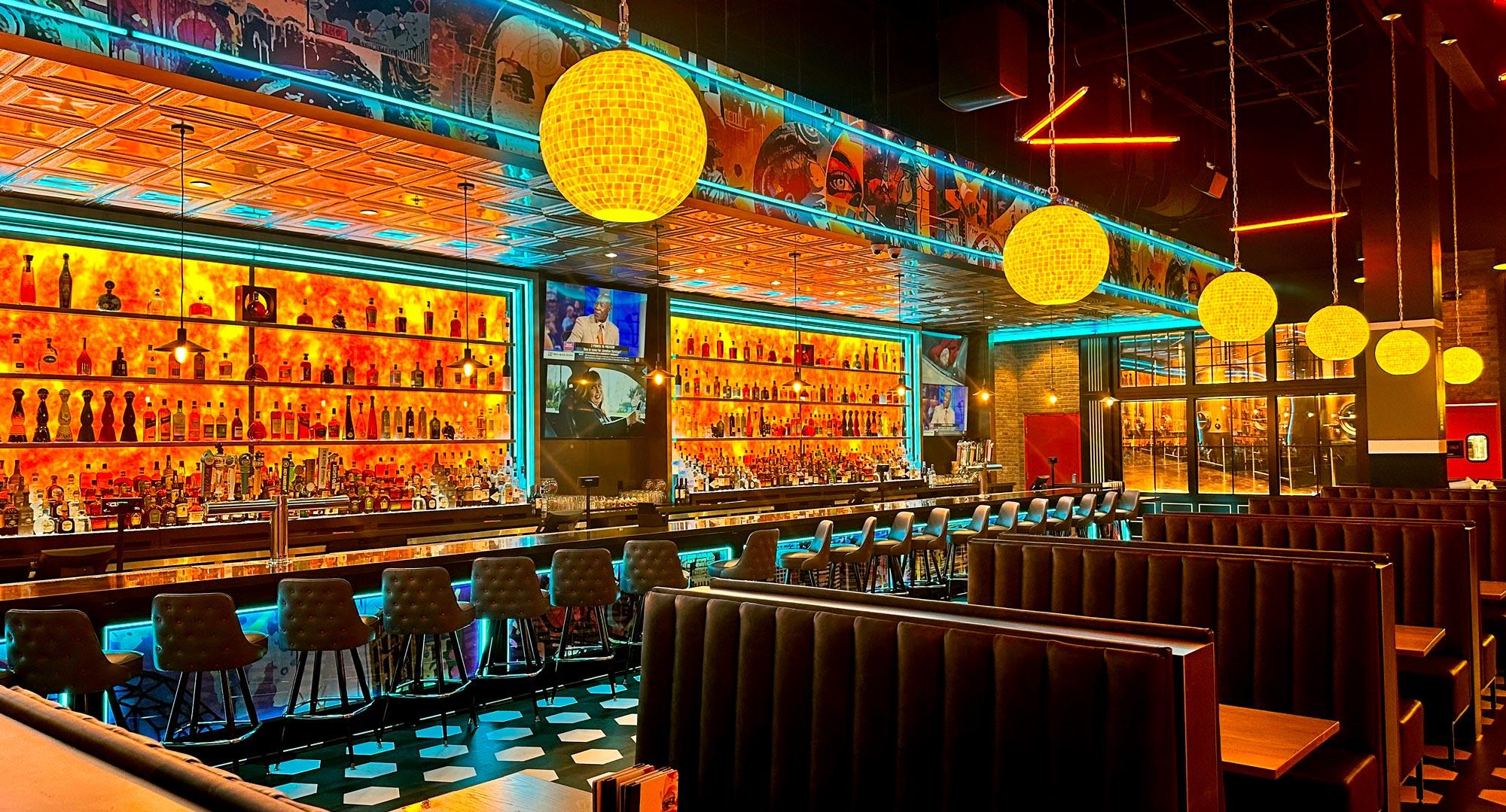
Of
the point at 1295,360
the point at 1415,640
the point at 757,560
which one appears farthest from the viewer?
the point at 1295,360

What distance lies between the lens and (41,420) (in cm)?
697

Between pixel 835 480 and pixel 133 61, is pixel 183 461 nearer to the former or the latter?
pixel 133 61

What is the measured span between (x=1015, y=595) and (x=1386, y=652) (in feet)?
4.69

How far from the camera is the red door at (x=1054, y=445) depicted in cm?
1611

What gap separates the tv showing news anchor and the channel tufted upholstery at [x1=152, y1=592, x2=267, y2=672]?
5.22 metres

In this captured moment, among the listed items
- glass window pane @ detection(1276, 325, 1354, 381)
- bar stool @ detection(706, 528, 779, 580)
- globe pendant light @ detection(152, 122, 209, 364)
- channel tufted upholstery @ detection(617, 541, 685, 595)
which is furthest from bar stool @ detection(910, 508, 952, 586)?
glass window pane @ detection(1276, 325, 1354, 381)

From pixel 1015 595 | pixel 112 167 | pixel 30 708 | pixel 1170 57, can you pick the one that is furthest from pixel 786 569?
pixel 1170 57

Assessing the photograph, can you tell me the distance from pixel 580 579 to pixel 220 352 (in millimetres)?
3955

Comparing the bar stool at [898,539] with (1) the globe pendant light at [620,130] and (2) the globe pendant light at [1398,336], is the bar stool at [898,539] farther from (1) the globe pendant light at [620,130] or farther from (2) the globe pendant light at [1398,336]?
(1) the globe pendant light at [620,130]

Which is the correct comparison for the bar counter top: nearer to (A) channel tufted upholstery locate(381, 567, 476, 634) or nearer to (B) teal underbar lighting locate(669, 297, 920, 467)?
(A) channel tufted upholstery locate(381, 567, 476, 634)

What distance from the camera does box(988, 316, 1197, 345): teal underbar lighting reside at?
14.7 meters

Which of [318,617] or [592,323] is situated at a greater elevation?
[592,323]

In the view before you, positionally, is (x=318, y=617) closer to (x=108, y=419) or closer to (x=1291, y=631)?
(x=108, y=419)

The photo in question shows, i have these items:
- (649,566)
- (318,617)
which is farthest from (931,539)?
(318,617)
